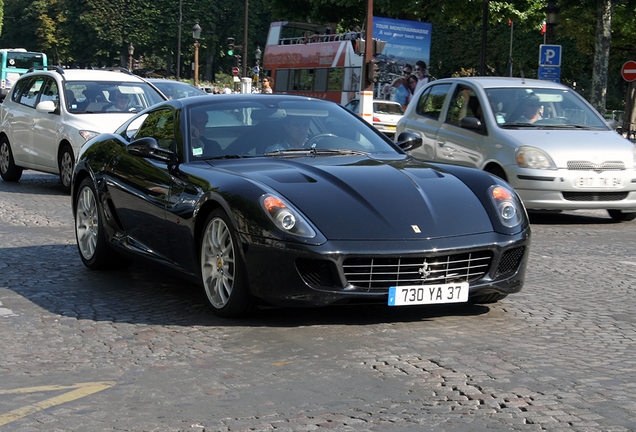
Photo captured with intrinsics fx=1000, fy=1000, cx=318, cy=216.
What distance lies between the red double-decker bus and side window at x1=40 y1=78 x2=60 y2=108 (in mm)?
21681

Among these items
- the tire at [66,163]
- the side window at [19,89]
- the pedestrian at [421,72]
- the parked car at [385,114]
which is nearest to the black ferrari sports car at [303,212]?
the tire at [66,163]

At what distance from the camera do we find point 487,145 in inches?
475

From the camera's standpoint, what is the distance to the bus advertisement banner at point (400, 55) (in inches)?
1531

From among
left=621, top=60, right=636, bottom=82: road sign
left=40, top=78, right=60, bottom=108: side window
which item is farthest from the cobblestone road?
left=621, top=60, right=636, bottom=82: road sign

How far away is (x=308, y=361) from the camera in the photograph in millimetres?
4758

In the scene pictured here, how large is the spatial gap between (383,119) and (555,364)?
28.9m

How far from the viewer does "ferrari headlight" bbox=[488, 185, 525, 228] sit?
5.80 metres

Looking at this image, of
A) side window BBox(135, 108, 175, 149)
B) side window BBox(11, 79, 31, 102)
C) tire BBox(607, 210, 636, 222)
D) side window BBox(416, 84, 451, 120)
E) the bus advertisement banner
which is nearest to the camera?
side window BBox(135, 108, 175, 149)

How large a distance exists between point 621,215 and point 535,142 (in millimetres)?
1558

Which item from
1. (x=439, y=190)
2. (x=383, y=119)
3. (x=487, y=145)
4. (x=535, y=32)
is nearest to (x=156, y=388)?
(x=439, y=190)

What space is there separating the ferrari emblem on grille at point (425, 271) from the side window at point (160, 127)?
7.12 feet

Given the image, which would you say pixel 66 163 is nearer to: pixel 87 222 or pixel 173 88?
pixel 173 88

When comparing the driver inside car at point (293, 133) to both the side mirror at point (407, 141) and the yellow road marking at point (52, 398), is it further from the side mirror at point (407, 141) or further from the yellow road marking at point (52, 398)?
the yellow road marking at point (52, 398)

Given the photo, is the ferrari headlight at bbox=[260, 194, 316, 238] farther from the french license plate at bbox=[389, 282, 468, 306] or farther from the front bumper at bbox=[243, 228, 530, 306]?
the french license plate at bbox=[389, 282, 468, 306]
